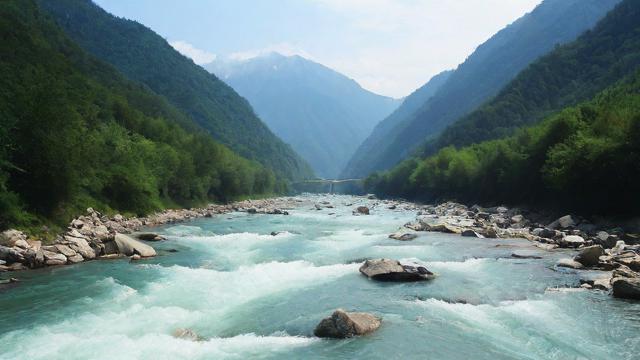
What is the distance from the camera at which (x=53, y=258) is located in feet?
91.5

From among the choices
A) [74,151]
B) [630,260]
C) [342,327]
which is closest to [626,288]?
[630,260]

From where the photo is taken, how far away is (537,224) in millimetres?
47688

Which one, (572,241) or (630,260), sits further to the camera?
(572,241)

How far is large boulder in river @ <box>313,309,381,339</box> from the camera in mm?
16156

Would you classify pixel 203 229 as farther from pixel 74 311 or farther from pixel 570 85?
pixel 570 85

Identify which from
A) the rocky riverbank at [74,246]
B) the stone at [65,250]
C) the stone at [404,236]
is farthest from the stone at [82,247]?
the stone at [404,236]

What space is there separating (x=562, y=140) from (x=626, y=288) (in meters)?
41.9

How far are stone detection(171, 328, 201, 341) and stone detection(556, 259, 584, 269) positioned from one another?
2093cm

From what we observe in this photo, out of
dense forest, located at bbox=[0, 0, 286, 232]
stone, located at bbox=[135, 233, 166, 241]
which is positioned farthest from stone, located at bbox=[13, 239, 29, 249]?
stone, located at bbox=[135, 233, 166, 241]

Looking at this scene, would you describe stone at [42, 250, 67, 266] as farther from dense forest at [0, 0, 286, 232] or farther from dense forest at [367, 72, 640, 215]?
dense forest at [367, 72, 640, 215]

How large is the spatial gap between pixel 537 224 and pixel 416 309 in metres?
33.9

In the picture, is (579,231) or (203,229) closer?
(579,231)

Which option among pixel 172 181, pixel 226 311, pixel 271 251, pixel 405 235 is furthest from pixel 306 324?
pixel 172 181

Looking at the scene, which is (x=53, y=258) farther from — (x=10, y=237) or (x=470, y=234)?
(x=470, y=234)
